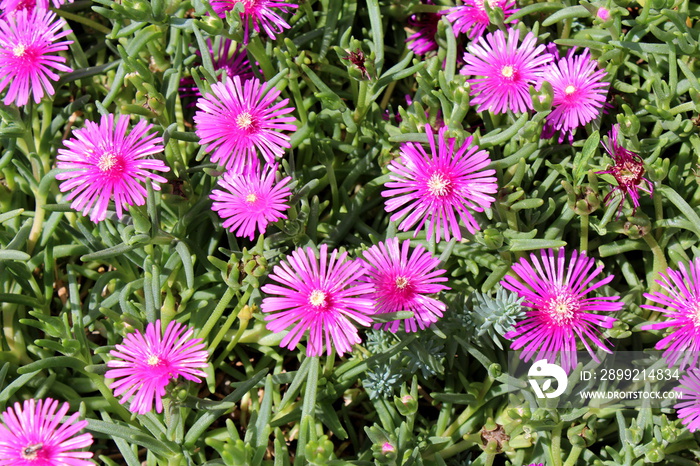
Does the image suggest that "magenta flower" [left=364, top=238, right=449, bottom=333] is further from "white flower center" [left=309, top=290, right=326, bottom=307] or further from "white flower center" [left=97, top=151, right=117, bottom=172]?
"white flower center" [left=97, top=151, right=117, bottom=172]

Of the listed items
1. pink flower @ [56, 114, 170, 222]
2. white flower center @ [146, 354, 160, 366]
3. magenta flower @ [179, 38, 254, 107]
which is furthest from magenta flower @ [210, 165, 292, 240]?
magenta flower @ [179, 38, 254, 107]

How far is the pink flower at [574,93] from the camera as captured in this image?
1.27 meters

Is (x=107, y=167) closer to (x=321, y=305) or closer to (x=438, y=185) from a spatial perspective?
(x=321, y=305)

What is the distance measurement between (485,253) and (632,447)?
41 centimetres

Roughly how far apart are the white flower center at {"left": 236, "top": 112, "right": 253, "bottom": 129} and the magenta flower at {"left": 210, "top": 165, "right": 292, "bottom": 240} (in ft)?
0.26

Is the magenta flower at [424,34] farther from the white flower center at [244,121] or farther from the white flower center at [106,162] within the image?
the white flower center at [106,162]

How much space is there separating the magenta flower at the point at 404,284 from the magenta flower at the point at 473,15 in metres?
0.53

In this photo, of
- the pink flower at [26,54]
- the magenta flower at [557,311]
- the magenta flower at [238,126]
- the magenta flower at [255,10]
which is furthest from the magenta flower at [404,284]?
the pink flower at [26,54]

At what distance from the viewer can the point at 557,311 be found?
117cm

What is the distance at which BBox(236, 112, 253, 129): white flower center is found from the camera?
118 cm

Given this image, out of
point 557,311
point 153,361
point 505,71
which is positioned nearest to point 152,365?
point 153,361

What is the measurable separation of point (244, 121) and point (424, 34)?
Answer: 537 millimetres

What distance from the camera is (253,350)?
1.37m

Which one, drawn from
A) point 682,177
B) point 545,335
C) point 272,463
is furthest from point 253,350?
point 682,177
